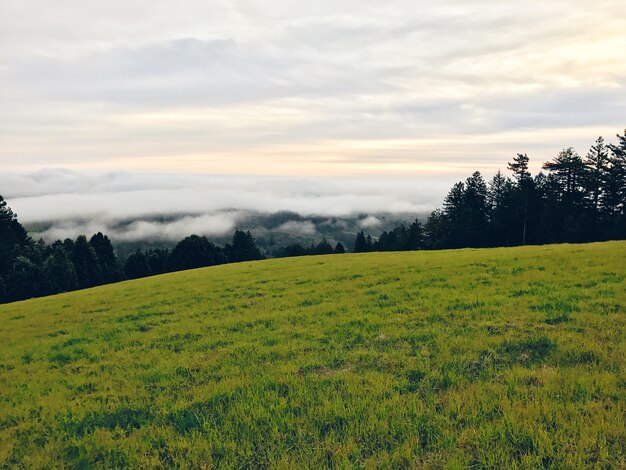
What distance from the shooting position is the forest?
68.2m

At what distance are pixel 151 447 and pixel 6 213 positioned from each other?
311 feet

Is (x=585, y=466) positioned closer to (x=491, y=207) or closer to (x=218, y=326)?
(x=218, y=326)

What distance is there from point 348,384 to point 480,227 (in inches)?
3385

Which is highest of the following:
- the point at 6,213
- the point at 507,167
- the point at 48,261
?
the point at 507,167

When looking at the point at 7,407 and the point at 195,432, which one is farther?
the point at 7,407

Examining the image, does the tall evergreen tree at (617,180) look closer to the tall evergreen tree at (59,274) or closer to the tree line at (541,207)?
the tree line at (541,207)

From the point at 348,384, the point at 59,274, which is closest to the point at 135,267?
the point at 59,274

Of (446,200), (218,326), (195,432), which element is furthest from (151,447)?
(446,200)

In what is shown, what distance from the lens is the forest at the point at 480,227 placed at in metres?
68.2

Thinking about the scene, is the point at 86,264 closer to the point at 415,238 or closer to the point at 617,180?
the point at 415,238

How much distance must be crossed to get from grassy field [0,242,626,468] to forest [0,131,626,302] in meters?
64.1

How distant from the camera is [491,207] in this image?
89.7 m

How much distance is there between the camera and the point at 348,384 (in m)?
7.94

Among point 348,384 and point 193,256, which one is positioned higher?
point 348,384
